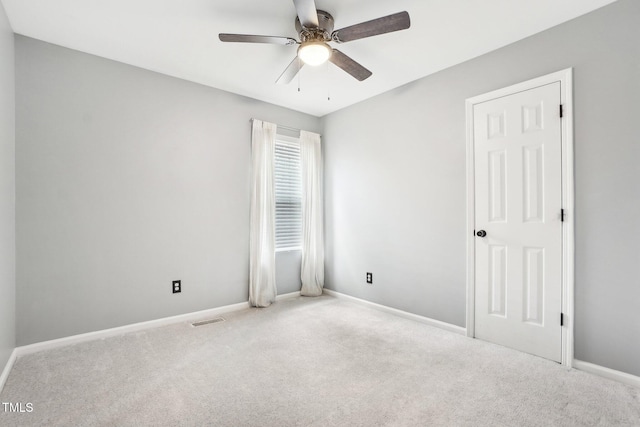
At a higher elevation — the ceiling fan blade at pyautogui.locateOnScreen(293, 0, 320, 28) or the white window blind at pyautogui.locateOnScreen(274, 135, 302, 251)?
the ceiling fan blade at pyautogui.locateOnScreen(293, 0, 320, 28)

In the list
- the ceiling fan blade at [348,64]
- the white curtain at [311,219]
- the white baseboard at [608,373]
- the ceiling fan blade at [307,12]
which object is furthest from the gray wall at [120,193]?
the white baseboard at [608,373]

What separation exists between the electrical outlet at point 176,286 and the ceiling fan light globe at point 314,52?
2524 millimetres

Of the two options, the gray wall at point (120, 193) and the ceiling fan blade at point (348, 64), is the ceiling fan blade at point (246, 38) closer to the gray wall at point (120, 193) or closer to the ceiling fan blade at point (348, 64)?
the ceiling fan blade at point (348, 64)

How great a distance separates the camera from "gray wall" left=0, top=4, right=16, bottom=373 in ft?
6.77

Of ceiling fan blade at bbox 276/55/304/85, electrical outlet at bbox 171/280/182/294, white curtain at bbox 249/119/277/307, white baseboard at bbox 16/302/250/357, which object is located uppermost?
ceiling fan blade at bbox 276/55/304/85

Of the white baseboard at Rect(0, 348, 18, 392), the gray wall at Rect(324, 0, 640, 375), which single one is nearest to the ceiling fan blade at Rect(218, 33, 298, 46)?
the gray wall at Rect(324, 0, 640, 375)

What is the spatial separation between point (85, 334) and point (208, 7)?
2.89 meters

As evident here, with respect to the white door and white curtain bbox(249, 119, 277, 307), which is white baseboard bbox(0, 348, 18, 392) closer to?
white curtain bbox(249, 119, 277, 307)

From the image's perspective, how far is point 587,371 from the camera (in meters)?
2.20

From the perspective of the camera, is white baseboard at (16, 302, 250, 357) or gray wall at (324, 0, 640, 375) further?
white baseboard at (16, 302, 250, 357)

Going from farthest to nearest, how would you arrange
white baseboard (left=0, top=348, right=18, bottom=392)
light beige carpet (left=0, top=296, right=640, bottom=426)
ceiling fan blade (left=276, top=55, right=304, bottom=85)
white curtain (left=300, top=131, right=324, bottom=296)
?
1. white curtain (left=300, top=131, right=324, bottom=296)
2. ceiling fan blade (left=276, top=55, right=304, bottom=85)
3. white baseboard (left=0, top=348, right=18, bottom=392)
4. light beige carpet (left=0, top=296, right=640, bottom=426)

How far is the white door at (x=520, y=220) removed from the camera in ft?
7.78

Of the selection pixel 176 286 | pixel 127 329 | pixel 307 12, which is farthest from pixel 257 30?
pixel 127 329

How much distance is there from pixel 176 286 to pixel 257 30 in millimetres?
2582
